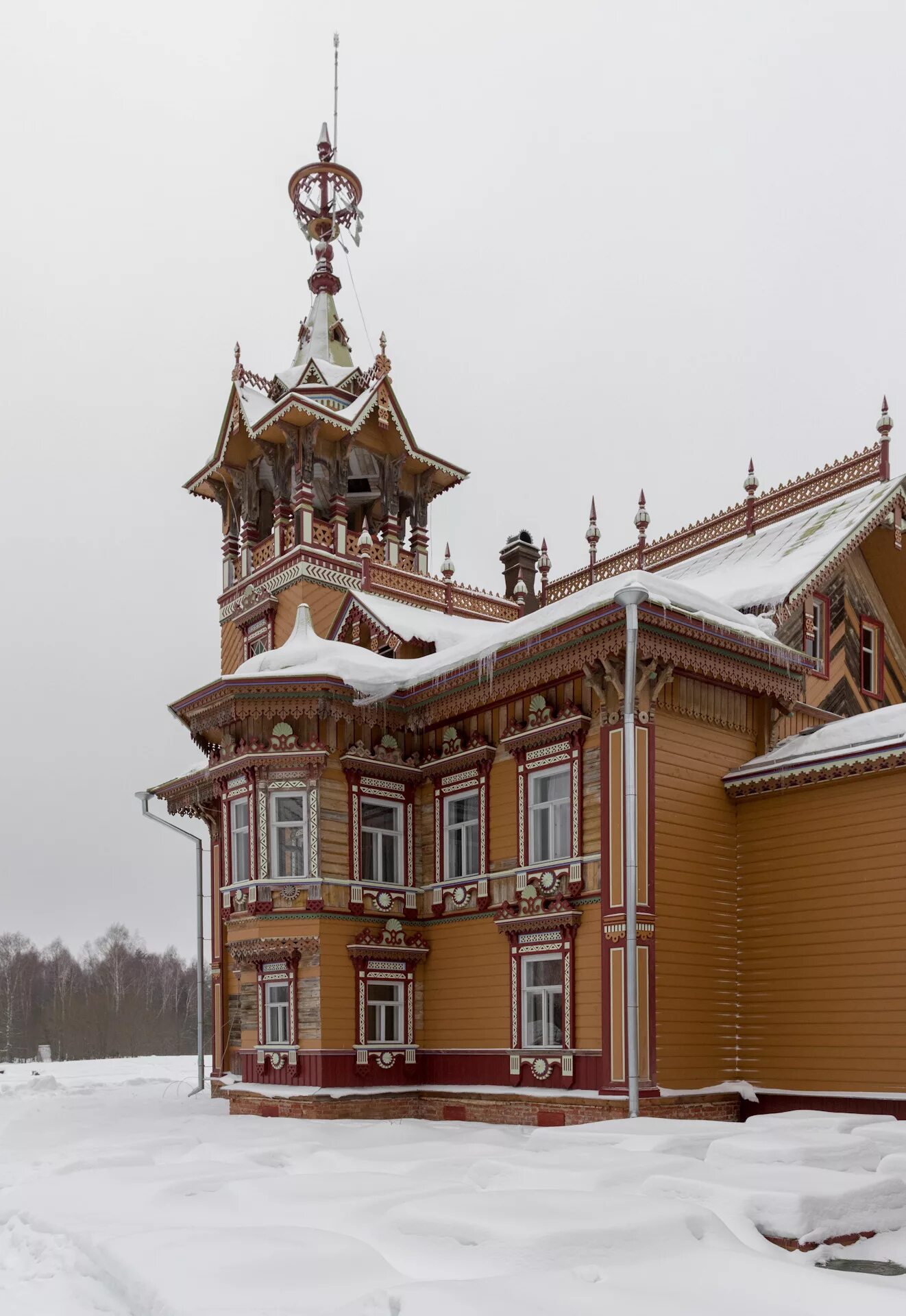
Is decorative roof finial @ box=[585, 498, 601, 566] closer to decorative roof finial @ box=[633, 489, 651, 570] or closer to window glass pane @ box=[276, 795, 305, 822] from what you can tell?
decorative roof finial @ box=[633, 489, 651, 570]

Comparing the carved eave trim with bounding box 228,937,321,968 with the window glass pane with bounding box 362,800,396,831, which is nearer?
the carved eave trim with bounding box 228,937,321,968

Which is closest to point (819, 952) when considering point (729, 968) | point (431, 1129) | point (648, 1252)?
point (729, 968)

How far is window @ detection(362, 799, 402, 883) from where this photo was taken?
20531 millimetres

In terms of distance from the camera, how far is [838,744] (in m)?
17.4

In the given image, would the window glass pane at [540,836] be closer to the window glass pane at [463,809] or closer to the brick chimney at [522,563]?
the window glass pane at [463,809]

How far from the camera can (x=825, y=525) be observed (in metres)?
21.7

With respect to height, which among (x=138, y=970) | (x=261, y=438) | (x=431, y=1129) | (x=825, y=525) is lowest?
(x=138, y=970)

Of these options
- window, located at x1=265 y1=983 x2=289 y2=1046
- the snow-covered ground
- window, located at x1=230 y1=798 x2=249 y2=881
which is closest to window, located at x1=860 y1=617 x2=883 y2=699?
the snow-covered ground

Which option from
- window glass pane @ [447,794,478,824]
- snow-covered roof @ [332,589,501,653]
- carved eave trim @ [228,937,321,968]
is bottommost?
carved eave trim @ [228,937,321,968]

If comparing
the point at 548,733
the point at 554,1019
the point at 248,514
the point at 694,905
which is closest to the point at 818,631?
the point at 548,733

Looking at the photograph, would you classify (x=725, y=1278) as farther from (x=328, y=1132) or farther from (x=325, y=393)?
(x=325, y=393)

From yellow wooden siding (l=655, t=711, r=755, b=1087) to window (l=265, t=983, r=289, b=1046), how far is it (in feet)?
21.6

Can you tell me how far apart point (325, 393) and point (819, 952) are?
59.1 ft

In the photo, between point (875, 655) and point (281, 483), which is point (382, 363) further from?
point (875, 655)
